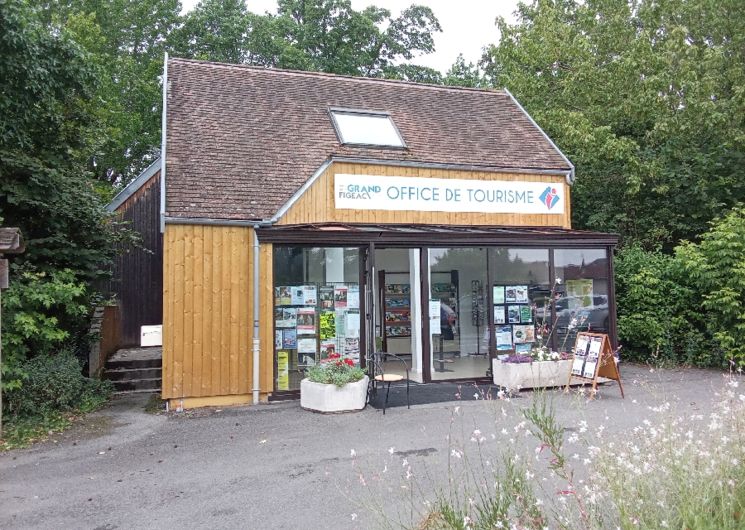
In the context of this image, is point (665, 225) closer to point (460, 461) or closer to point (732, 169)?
point (732, 169)

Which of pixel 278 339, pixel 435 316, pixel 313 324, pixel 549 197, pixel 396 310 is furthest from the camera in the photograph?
pixel 396 310

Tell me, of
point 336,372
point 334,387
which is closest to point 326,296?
point 336,372

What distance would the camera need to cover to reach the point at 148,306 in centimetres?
1612

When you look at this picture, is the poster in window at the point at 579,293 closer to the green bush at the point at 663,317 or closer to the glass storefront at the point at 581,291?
the glass storefront at the point at 581,291

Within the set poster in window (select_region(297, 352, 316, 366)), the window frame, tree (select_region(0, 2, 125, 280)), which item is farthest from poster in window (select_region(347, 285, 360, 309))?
tree (select_region(0, 2, 125, 280))

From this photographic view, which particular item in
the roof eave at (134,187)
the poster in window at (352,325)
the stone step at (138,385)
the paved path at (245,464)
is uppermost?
the roof eave at (134,187)

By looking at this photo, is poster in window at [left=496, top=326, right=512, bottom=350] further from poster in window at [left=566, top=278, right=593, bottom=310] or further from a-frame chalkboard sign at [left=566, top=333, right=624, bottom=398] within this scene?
a-frame chalkboard sign at [left=566, top=333, right=624, bottom=398]

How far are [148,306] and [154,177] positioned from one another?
145 inches

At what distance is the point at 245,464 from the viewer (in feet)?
21.1

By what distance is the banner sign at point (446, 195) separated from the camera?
37.7 ft

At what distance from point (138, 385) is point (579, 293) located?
29.8ft

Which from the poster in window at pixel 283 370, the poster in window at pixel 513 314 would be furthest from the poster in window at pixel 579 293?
the poster in window at pixel 283 370

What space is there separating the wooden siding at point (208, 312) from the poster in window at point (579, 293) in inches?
233

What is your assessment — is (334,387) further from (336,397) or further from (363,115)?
(363,115)
